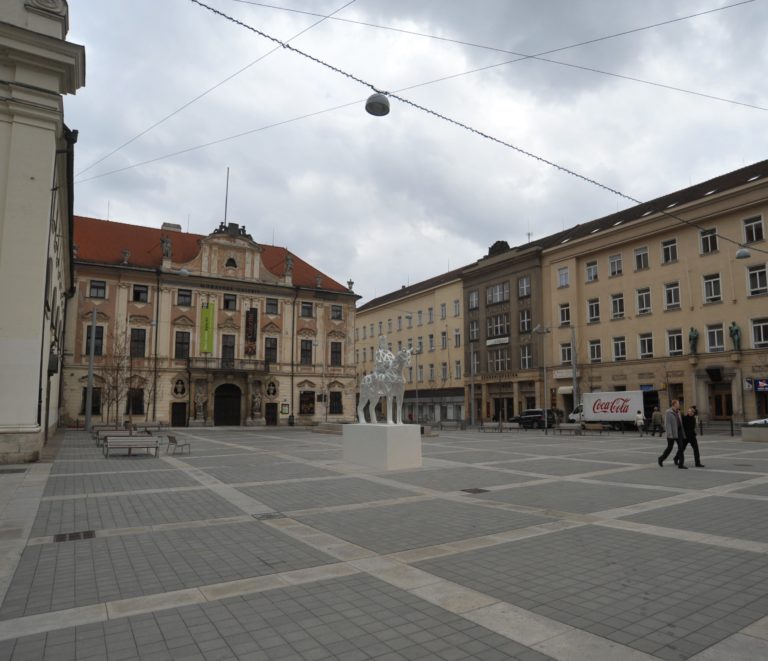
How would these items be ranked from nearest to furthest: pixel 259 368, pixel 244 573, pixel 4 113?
pixel 244 573, pixel 4 113, pixel 259 368

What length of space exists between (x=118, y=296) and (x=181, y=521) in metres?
45.3

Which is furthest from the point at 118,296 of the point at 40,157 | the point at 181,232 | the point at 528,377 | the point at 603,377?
the point at 603,377

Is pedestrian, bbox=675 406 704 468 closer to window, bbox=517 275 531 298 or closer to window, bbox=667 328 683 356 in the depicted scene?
window, bbox=667 328 683 356

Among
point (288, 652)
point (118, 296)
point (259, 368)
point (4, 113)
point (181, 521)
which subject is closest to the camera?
point (288, 652)

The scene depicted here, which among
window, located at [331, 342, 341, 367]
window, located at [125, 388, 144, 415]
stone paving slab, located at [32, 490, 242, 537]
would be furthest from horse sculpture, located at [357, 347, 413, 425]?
window, located at [331, 342, 341, 367]

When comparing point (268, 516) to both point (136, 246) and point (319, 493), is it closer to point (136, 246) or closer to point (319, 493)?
point (319, 493)

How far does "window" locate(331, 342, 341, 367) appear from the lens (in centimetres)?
5934

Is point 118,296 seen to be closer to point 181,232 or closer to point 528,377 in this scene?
point 181,232

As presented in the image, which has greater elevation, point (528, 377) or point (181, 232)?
point (181, 232)

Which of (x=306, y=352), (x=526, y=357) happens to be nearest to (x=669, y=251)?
(x=526, y=357)

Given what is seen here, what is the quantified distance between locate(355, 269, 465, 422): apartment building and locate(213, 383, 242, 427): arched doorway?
64.5 ft

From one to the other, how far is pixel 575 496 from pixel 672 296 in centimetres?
3926

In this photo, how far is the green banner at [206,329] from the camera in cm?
5228

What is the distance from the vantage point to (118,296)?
49.4 meters
